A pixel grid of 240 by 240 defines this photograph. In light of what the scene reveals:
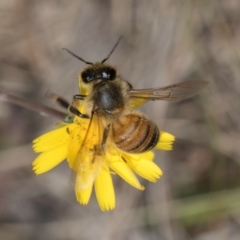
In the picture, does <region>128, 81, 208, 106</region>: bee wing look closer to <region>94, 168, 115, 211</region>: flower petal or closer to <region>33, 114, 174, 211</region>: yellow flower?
<region>33, 114, 174, 211</region>: yellow flower

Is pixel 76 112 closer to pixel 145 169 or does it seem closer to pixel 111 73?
pixel 111 73

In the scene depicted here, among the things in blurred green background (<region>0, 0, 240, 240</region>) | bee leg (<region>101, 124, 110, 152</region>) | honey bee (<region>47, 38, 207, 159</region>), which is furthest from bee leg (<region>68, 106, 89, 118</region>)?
blurred green background (<region>0, 0, 240, 240</region>)

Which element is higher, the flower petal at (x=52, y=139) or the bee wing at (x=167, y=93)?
the bee wing at (x=167, y=93)

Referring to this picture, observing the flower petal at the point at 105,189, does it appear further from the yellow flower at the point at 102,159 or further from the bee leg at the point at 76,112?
the bee leg at the point at 76,112

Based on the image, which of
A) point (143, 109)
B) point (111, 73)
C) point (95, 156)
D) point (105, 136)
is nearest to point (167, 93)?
point (111, 73)

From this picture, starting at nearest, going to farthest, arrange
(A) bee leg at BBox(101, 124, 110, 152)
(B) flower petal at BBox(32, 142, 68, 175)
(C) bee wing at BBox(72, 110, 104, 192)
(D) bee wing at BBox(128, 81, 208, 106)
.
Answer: (C) bee wing at BBox(72, 110, 104, 192)
(A) bee leg at BBox(101, 124, 110, 152)
(D) bee wing at BBox(128, 81, 208, 106)
(B) flower petal at BBox(32, 142, 68, 175)

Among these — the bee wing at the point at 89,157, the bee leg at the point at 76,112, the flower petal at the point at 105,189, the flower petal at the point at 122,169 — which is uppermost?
the bee leg at the point at 76,112

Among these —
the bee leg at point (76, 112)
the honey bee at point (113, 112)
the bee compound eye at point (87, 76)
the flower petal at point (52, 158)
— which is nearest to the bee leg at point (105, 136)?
the honey bee at point (113, 112)
